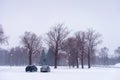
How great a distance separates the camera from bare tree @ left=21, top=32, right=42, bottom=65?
229 feet

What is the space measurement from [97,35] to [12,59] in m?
70.4

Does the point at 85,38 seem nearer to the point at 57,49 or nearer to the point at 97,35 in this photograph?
the point at 97,35

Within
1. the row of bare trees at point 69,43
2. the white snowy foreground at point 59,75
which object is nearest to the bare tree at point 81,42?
the row of bare trees at point 69,43

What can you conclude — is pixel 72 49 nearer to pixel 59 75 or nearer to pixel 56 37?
pixel 56 37

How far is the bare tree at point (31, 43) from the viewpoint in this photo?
2753 inches

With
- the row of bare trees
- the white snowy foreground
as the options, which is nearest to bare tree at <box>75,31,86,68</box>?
the row of bare trees

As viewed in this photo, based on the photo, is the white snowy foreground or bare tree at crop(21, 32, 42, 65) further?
bare tree at crop(21, 32, 42, 65)

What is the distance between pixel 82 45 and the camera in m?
71.4

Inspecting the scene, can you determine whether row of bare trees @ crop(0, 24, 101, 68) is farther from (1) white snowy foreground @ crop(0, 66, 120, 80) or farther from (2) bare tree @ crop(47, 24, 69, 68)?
(1) white snowy foreground @ crop(0, 66, 120, 80)

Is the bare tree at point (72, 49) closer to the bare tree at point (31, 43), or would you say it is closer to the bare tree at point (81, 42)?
the bare tree at point (81, 42)

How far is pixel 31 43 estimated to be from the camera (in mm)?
70562

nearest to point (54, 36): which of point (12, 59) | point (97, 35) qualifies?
point (97, 35)

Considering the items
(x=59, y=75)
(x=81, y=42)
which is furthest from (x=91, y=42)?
(x=59, y=75)

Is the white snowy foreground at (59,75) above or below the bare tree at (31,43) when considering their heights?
below
